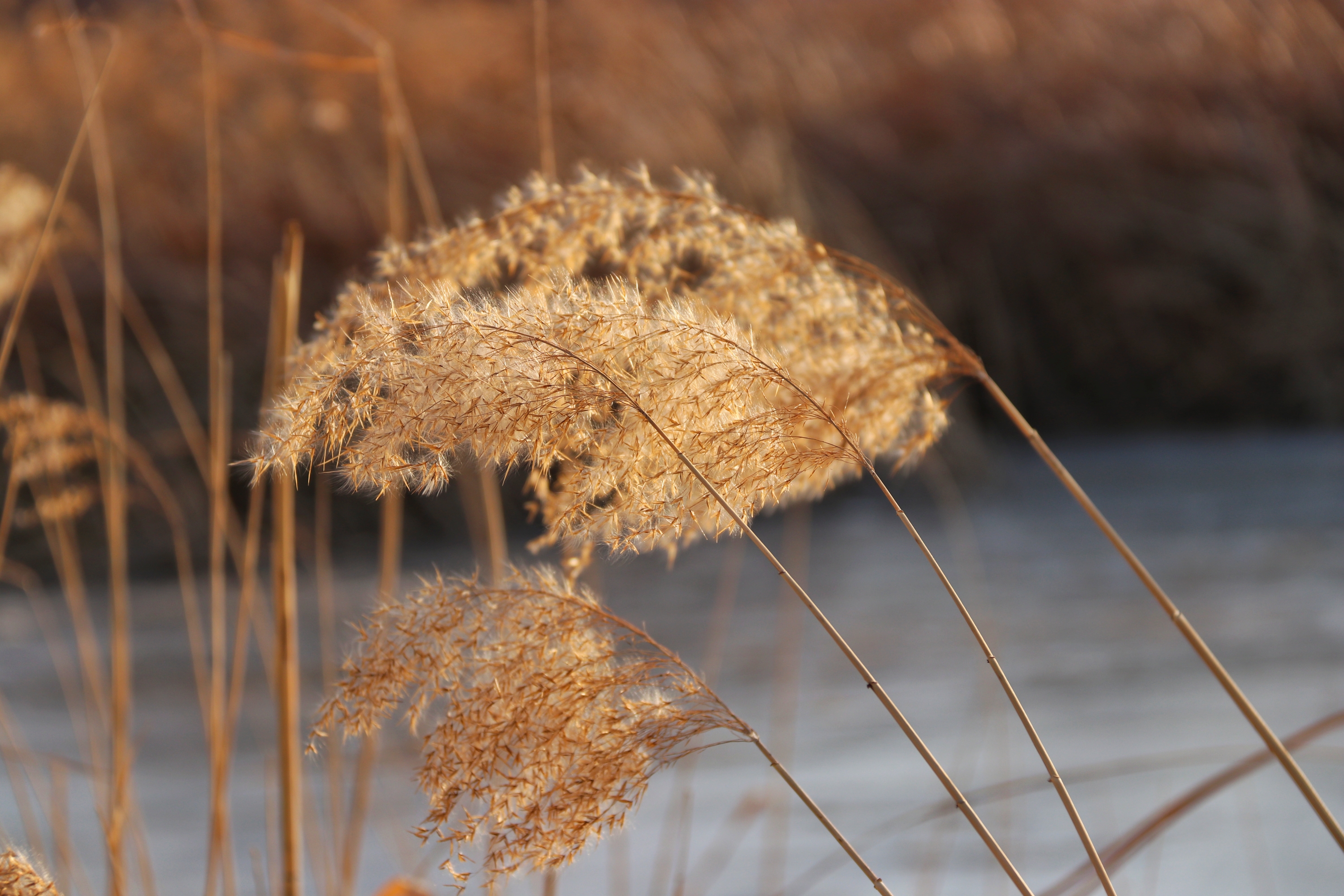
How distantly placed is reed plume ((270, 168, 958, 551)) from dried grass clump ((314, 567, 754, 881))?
0.06 metres

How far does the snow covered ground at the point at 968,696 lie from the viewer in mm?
912

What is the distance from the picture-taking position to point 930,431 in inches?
17.2

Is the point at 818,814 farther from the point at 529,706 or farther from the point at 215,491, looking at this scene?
the point at 215,491

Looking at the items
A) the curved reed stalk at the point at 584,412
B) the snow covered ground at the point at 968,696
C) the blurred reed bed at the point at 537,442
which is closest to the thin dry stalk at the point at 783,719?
the snow covered ground at the point at 968,696

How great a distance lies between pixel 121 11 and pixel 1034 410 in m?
2.01

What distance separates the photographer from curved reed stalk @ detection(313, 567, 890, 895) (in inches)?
13.5

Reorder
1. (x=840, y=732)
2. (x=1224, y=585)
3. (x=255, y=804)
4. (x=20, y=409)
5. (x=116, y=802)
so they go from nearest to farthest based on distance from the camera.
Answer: (x=116, y=802) < (x=20, y=409) < (x=255, y=804) < (x=840, y=732) < (x=1224, y=585)

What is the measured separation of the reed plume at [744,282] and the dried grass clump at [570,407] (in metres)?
0.05

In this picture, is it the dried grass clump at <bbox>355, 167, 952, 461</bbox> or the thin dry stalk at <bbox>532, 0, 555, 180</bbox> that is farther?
the thin dry stalk at <bbox>532, 0, 555, 180</bbox>

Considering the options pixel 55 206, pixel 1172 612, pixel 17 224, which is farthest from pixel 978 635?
pixel 17 224

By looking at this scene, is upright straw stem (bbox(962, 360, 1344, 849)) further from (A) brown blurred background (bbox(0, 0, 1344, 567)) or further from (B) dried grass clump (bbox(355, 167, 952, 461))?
Answer: (A) brown blurred background (bbox(0, 0, 1344, 567))

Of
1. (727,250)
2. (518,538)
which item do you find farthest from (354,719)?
(518,538)

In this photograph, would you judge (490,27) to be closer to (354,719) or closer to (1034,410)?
(1034,410)

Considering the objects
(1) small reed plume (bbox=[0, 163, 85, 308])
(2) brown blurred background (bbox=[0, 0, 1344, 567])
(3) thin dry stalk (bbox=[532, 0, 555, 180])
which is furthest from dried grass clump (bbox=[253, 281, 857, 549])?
(2) brown blurred background (bbox=[0, 0, 1344, 567])
